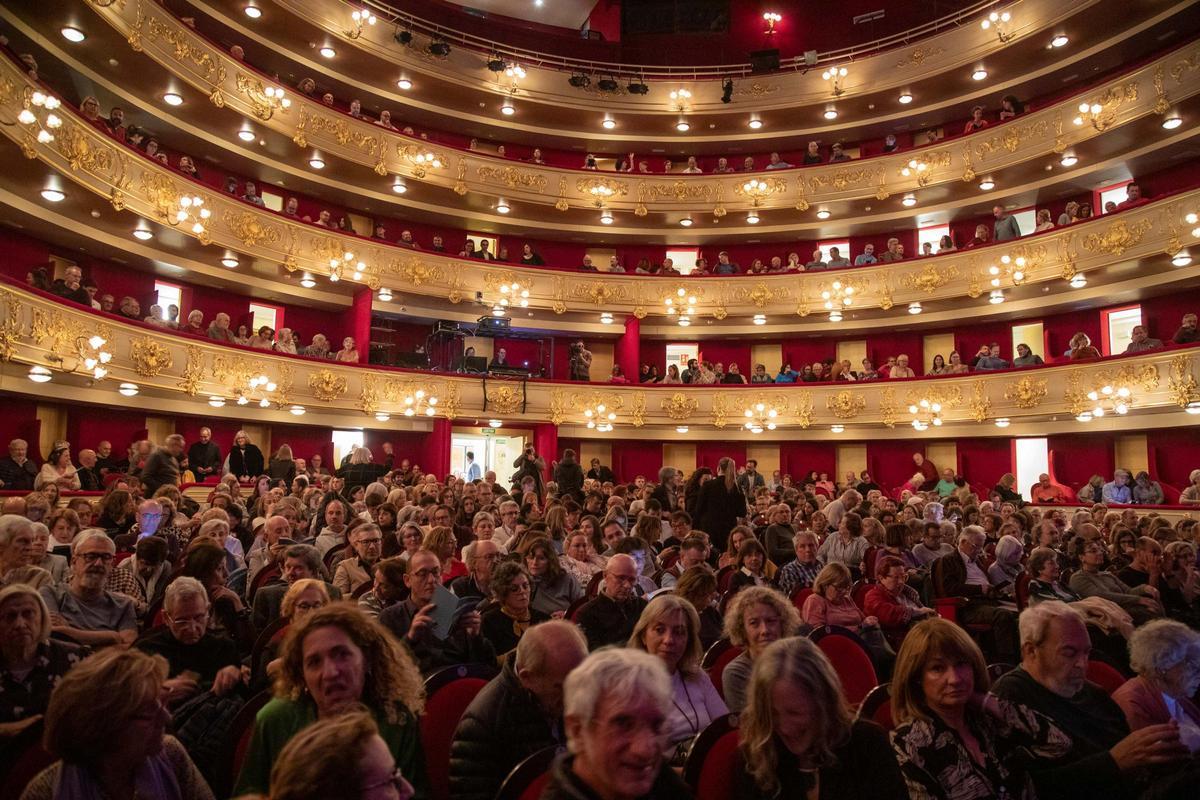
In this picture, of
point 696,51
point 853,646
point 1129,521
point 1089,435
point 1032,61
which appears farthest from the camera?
point 696,51

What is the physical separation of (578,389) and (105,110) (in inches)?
476

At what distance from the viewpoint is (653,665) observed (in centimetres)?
209

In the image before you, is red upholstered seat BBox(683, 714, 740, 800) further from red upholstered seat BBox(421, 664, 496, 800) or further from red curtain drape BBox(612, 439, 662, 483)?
red curtain drape BBox(612, 439, 662, 483)

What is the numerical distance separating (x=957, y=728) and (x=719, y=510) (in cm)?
635

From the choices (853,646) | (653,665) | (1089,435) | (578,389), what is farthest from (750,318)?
(653,665)

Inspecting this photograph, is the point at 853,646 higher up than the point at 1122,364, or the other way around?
the point at 1122,364

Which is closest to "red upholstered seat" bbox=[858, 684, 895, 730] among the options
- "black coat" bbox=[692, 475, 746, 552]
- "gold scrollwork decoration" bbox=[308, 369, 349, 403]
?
"black coat" bbox=[692, 475, 746, 552]

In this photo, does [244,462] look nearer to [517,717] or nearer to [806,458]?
[517,717]

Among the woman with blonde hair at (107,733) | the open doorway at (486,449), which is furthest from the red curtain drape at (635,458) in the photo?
the woman with blonde hair at (107,733)

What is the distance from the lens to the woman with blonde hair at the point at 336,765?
158 centimetres

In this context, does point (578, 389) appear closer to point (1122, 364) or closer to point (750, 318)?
point (750, 318)

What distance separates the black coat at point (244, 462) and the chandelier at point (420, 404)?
485 centimetres

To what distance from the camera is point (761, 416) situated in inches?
842

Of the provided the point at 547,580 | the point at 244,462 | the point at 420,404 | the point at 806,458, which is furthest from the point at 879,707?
the point at 806,458
